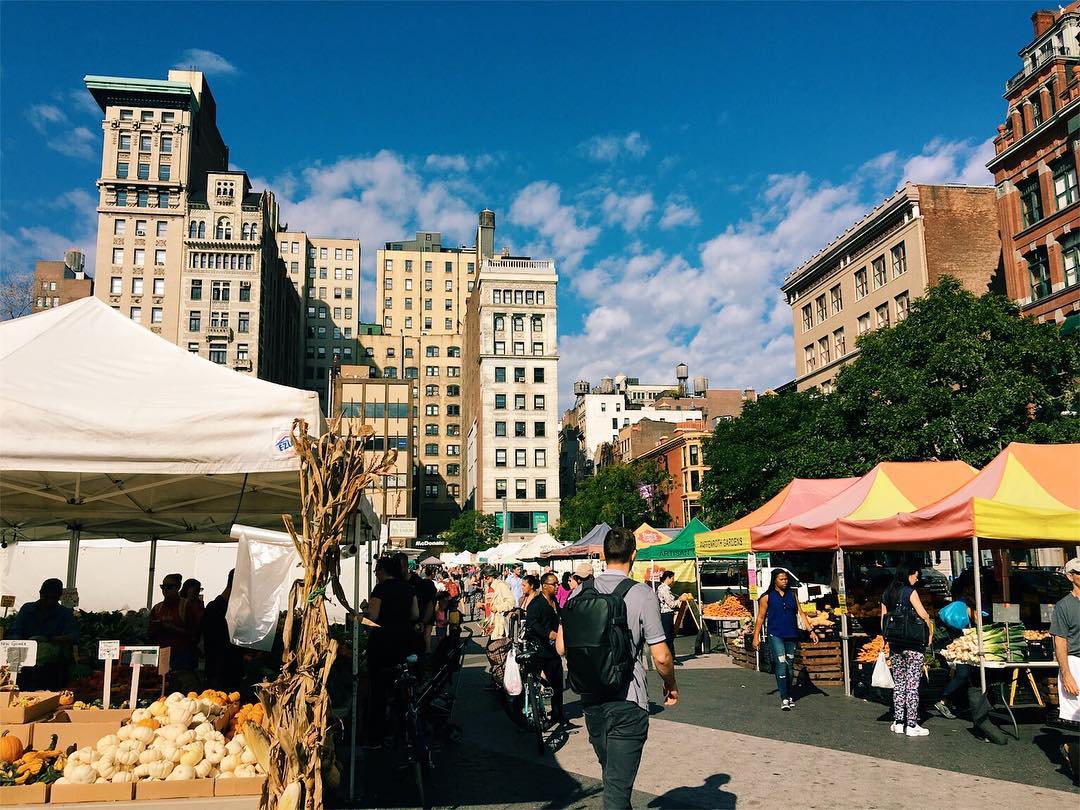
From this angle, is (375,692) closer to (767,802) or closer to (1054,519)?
(767,802)

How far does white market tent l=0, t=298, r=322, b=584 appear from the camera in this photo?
246 inches

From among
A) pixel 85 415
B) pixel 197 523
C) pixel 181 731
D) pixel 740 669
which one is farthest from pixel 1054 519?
pixel 197 523

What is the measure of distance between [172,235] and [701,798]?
9484cm

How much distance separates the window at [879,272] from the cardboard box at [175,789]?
52.2 m

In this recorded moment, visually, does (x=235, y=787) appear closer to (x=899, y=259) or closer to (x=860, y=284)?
(x=899, y=259)

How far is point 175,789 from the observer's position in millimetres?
5480

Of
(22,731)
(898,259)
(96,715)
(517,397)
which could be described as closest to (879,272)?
(898,259)

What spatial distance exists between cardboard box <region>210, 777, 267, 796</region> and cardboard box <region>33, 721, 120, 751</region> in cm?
139

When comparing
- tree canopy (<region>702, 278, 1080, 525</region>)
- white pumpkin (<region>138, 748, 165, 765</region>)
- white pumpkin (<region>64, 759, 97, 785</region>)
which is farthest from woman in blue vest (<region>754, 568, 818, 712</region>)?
tree canopy (<region>702, 278, 1080, 525</region>)

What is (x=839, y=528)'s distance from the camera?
43.2ft

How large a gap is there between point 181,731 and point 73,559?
8498mm

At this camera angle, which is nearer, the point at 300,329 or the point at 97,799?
the point at 97,799

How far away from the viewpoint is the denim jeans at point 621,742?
5.05 meters

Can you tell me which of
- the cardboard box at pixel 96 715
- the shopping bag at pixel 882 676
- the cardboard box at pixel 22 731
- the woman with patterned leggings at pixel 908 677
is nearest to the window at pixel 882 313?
the shopping bag at pixel 882 676
